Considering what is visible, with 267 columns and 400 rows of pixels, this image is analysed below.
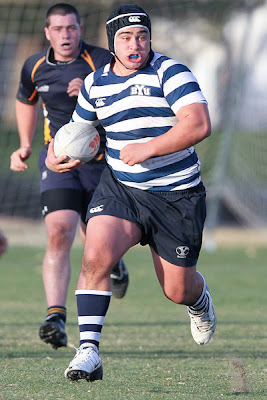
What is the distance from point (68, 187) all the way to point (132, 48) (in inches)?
72.9

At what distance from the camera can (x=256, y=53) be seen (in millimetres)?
14516

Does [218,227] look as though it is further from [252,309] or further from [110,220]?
[110,220]

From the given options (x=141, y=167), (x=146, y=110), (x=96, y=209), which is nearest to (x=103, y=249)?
(x=96, y=209)

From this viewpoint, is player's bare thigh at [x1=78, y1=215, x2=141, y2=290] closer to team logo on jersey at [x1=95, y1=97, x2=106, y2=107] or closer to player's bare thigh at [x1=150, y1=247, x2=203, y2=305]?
player's bare thigh at [x1=150, y1=247, x2=203, y2=305]

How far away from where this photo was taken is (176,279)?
194 inches

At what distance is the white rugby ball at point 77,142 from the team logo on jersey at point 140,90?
476 mm

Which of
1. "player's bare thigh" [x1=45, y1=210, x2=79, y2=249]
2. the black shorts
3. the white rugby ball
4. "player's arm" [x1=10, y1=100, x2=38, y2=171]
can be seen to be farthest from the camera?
"player's arm" [x1=10, y1=100, x2=38, y2=171]

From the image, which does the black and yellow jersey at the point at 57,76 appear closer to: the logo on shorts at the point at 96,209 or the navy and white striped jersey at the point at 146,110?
the navy and white striped jersey at the point at 146,110

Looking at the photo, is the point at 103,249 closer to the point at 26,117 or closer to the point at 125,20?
the point at 125,20

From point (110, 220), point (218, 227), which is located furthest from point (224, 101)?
point (110, 220)

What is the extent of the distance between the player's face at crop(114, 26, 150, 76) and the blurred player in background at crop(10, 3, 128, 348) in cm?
156

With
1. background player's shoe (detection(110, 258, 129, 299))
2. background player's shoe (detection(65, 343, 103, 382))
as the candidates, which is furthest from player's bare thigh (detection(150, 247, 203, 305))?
background player's shoe (detection(110, 258, 129, 299))

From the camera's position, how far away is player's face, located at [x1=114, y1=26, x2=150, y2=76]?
4672 millimetres

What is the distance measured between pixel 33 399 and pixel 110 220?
1156 millimetres
